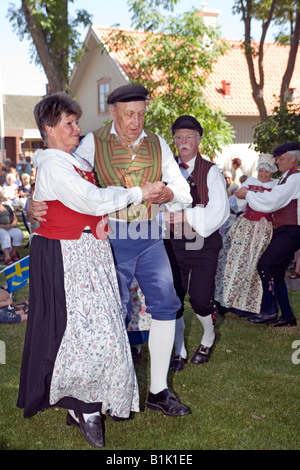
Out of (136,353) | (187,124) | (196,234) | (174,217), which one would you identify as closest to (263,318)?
(136,353)

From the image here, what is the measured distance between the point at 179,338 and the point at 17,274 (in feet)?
8.38

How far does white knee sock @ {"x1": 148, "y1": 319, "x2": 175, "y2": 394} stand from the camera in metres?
3.50

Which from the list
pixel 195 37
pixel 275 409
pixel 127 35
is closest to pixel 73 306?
pixel 275 409

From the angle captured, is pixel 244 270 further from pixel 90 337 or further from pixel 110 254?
pixel 90 337

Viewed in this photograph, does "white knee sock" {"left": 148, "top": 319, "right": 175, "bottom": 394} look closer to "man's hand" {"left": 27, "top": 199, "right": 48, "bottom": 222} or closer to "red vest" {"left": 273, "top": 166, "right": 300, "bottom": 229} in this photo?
"man's hand" {"left": 27, "top": 199, "right": 48, "bottom": 222}

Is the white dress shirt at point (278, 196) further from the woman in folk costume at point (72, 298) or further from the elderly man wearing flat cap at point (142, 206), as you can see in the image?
the woman in folk costume at point (72, 298)

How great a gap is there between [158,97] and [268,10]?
356cm

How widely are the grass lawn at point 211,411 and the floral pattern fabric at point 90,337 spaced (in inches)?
13.5

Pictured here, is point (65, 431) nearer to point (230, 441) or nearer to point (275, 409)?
point (230, 441)

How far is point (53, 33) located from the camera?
14258mm

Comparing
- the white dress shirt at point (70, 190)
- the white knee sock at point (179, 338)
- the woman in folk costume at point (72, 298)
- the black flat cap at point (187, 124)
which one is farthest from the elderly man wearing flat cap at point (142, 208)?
the white knee sock at point (179, 338)

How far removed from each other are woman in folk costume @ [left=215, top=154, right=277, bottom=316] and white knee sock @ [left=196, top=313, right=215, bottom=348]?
136 centimetres

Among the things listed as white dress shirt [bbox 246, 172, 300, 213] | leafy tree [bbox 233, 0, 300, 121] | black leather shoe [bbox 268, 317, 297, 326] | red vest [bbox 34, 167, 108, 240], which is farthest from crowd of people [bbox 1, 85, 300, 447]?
leafy tree [bbox 233, 0, 300, 121]

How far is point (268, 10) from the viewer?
1320cm
